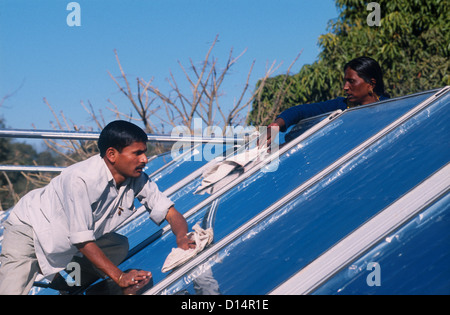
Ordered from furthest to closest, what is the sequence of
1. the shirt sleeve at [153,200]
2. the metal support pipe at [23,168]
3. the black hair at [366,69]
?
the metal support pipe at [23,168] → the black hair at [366,69] → the shirt sleeve at [153,200]

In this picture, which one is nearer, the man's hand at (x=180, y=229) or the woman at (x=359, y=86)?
the man's hand at (x=180, y=229)

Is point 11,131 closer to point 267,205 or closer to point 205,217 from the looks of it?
point 205,217

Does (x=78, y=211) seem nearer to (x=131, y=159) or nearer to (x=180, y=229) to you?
(x=131, y=159)

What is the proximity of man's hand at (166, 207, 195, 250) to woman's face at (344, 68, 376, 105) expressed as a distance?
1.54 metres

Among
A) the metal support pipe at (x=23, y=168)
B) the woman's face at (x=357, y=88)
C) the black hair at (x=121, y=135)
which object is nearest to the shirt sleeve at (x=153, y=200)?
the black hair at (x=121, y=135)

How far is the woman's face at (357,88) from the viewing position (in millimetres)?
3654

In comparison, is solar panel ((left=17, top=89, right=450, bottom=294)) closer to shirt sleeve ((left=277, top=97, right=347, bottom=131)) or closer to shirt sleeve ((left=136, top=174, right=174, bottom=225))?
shirt sleeve ((left=136, top=174, right=174, bottom=225))

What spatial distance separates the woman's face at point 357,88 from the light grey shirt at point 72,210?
1.67 meters

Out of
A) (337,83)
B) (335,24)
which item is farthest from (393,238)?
(335,24)

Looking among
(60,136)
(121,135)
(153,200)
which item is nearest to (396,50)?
(60,136)

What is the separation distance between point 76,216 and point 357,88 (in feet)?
6.81

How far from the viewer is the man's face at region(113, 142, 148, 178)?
2.53m

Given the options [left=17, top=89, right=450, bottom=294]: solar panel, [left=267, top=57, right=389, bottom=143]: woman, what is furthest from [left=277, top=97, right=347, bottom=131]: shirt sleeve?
[left=17, top=89, right=450, bottom=294]: solar panel

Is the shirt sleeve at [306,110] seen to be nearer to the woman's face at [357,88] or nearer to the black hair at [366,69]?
the woman's face at [357,88]
